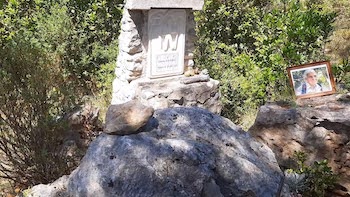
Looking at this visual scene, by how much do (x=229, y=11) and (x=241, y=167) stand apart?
607 centimetres

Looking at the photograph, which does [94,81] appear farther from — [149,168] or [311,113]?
[149,168]

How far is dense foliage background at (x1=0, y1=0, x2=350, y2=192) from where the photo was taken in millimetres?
2934

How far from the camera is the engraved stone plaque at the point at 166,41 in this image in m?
4.82

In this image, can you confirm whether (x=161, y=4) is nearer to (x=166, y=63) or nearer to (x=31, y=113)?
(x=166, y=63)

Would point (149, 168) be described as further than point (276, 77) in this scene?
No

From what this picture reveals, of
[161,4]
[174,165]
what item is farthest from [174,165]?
[161,4]

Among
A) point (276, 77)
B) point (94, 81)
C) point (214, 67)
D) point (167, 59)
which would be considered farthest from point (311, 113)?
point (94, 81)

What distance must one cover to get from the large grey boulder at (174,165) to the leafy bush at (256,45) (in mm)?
2343

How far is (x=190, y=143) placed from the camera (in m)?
1.74

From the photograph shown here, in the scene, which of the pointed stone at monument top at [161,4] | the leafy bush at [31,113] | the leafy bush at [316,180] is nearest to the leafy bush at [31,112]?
the leafy bush at [31,113]

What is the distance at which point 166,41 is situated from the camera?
4.98m

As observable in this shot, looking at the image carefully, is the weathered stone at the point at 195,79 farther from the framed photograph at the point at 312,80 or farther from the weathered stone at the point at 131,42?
the framed photograph at the point at 312,80

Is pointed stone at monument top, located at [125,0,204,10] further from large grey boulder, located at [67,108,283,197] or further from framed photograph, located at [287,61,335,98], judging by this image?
large grey boulder, located at [67,108,283,197]

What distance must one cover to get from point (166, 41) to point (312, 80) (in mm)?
2219
